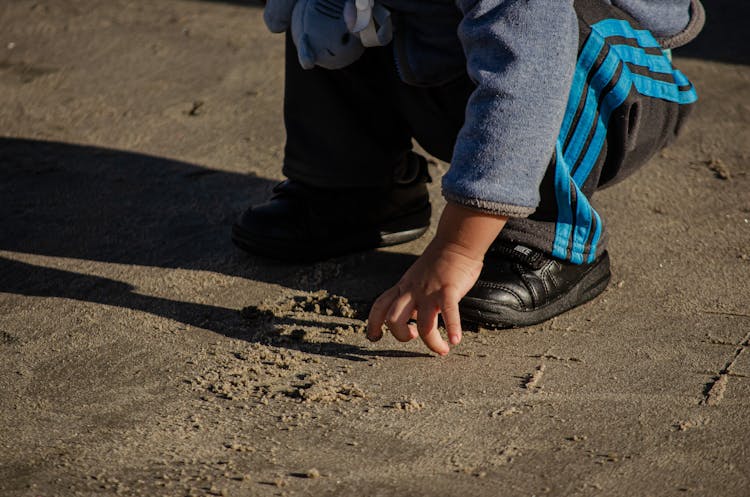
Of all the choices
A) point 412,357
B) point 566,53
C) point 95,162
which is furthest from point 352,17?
point 95,162

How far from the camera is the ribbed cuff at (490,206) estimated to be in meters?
1.44

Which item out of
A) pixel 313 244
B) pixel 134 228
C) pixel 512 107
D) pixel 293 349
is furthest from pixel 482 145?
pixel 134 228

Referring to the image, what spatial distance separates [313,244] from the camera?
195cm

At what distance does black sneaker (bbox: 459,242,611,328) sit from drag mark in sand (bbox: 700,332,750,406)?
11.7 inches

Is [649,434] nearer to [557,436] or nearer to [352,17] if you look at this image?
[557,436]

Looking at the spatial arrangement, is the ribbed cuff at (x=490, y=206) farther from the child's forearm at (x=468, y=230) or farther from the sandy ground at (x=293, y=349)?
the sandy ground at (x=293, y=349)

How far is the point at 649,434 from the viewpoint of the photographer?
54.2 inches

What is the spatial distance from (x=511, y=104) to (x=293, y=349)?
559 mm

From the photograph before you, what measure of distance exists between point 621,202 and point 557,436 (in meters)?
0.94

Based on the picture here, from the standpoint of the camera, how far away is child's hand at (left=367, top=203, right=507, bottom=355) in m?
1.47

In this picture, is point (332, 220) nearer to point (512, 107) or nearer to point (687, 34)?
point (512, 107)

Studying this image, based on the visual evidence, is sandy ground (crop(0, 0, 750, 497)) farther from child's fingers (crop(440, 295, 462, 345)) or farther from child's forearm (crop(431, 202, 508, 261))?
child's forearm (crop(431, 202, 508, 261))

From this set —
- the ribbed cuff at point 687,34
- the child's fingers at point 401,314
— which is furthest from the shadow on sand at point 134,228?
the ribbed cuff at point 687,34

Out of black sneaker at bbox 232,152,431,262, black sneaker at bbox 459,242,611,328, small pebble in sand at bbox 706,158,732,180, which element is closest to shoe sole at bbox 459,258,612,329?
black sneaker at bbox 459,242,611,328
